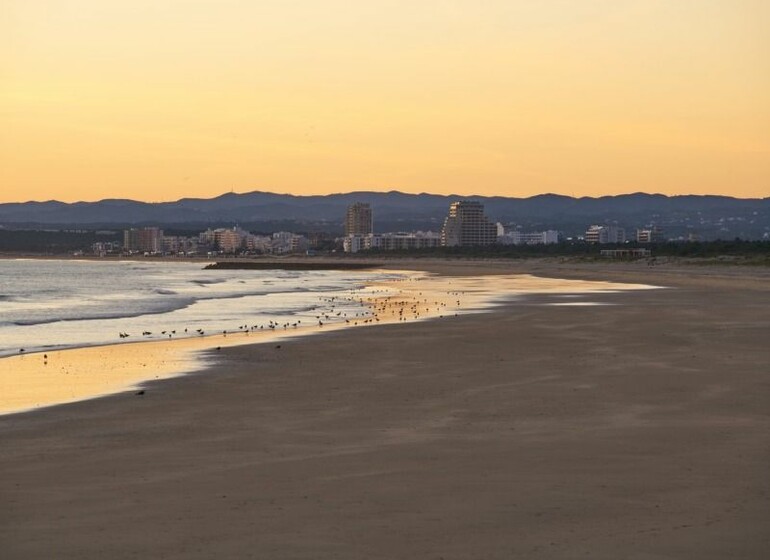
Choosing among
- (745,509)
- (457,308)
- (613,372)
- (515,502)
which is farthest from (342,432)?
(457,308)

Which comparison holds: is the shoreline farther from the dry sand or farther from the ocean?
the ocean

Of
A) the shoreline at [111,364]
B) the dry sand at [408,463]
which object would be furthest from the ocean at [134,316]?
the dry sand at [408,463]

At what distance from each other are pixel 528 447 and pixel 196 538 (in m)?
4.80

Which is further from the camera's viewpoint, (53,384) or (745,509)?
(53,384)

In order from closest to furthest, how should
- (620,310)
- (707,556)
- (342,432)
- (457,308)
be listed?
(707,556) < (342,432) < (620,310) < (457,308)

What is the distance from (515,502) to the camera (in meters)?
9.40

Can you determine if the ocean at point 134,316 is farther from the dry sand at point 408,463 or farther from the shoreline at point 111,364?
the dry sand at point 408,463

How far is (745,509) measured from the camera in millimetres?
9023

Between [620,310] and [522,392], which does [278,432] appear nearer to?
[522,392]

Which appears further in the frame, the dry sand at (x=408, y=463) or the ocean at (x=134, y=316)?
the ocean at (x=134, y=316)

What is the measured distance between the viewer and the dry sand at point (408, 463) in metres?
8.30

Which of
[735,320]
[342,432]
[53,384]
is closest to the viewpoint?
[342,432]

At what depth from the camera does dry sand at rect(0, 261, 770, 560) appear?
8305mm

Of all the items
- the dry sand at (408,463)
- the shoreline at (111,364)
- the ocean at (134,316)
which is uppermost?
the dry sand at (408,463)
